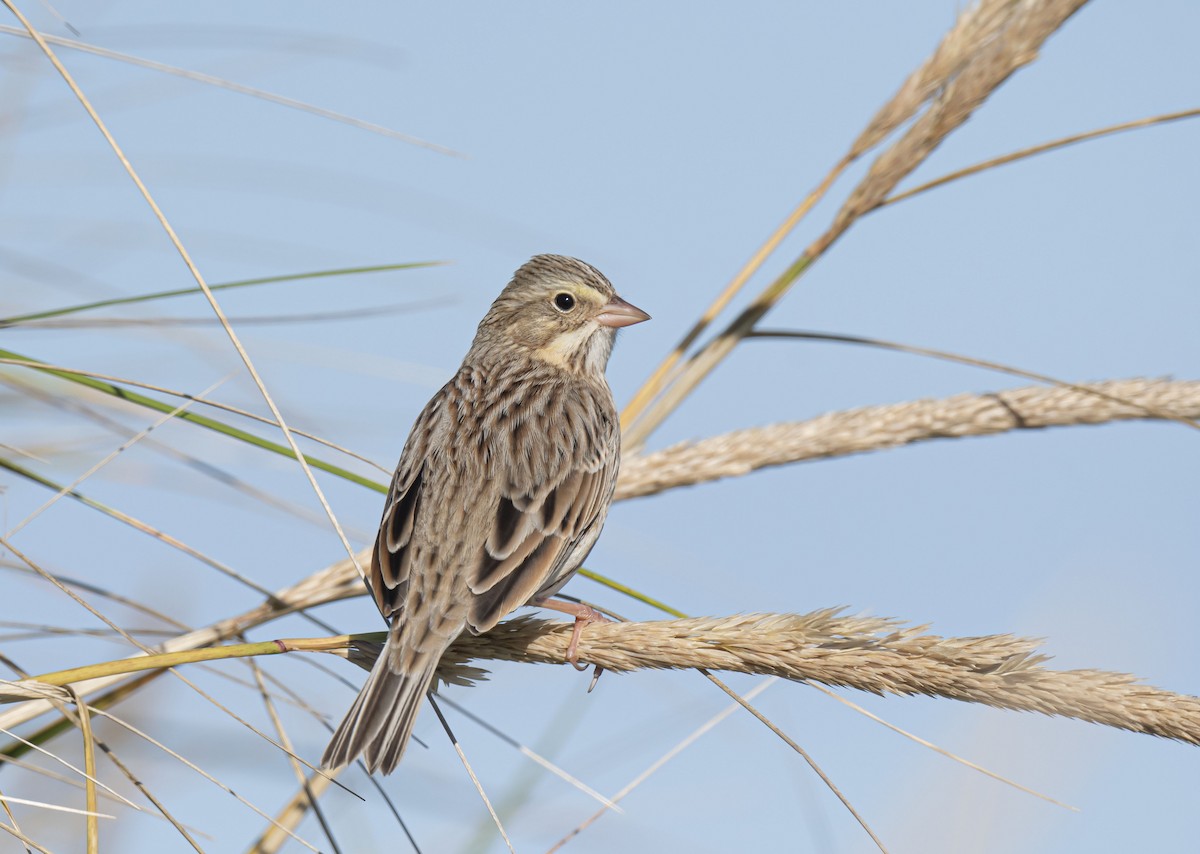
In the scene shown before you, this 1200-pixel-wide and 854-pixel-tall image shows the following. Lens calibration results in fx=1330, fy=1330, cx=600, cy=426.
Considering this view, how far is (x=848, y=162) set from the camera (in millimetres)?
4535

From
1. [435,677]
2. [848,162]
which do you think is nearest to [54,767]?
[435,677]

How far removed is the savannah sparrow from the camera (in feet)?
10.4

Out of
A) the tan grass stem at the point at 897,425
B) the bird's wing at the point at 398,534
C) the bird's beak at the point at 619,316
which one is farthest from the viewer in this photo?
the bird's beak at the point at 619,316

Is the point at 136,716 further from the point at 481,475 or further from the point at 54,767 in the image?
the point at 481,475

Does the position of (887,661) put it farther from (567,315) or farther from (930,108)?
(567,315)

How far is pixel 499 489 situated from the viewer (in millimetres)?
3891

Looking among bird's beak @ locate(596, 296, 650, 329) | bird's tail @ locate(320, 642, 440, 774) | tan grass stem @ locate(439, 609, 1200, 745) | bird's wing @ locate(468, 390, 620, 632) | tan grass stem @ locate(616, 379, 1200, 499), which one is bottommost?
bird's tail @ locate(320, 642, 440, 774)

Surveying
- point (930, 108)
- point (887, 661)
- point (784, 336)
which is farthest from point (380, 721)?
point (930, 108)

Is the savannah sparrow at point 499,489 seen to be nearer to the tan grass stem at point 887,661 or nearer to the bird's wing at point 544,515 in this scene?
the bird's wing at point 544,515

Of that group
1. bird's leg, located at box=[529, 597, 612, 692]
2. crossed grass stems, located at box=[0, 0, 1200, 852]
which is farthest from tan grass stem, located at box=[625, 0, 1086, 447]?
bird's leg, located at box=[529, 597, 612, 692]

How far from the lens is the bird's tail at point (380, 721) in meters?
3.04

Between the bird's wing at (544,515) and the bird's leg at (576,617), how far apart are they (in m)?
0.08

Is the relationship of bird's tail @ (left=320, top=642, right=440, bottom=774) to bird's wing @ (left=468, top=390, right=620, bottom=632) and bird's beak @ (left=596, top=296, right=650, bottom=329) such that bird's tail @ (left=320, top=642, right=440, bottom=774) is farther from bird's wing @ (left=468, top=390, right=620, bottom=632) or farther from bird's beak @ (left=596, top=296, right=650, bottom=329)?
bird's beak @ (left=596, top=296, right=650, bottom=329)

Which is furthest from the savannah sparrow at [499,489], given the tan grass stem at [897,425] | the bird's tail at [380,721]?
the tan grass stem at [897,425]
